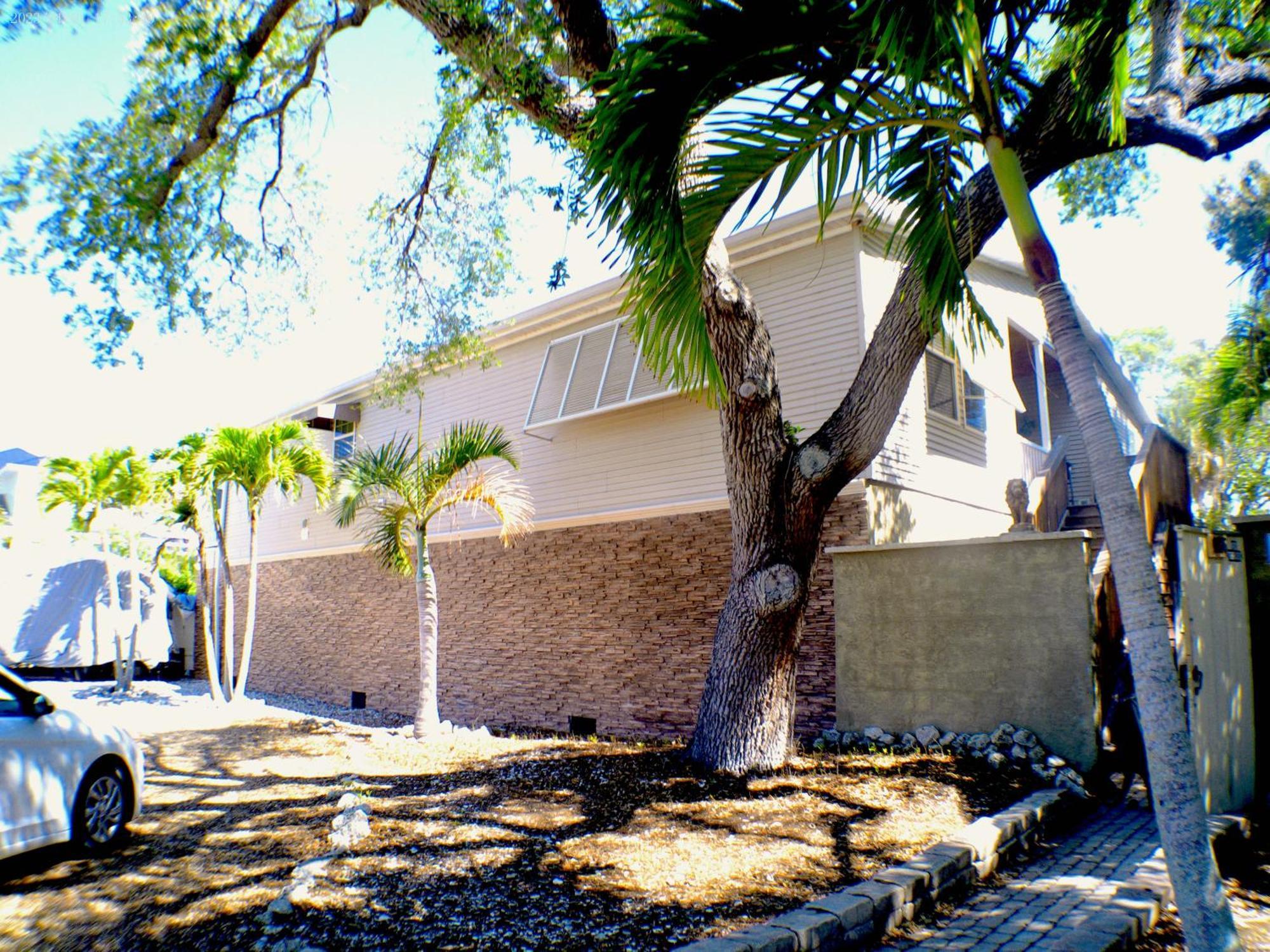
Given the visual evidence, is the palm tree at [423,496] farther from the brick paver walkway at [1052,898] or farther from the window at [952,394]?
the brick paver walkway at [1052,898]

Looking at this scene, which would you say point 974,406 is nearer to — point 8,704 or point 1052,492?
point 1052,492

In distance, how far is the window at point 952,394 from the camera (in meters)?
10.4

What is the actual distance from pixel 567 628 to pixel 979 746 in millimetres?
6056

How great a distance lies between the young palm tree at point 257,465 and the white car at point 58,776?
8.05 meters

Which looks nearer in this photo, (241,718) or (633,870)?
(633,870)

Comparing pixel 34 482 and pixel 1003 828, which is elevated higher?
pixel 34 482

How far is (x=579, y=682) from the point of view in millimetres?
11586

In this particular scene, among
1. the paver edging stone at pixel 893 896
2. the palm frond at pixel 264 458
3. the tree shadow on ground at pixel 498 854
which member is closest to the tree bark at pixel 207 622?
the palm frond at pixel 264 458

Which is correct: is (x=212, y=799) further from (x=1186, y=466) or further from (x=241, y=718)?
(x=1186, y=466)

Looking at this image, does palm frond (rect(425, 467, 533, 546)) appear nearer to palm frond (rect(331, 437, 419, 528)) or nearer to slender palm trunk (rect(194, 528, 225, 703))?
palm frond (rect(331, 437, 419, 528))

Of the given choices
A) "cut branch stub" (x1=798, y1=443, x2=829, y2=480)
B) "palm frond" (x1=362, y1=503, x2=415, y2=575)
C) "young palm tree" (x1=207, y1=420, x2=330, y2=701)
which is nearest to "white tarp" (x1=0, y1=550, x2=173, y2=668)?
"young palm tree" (x1=207, y1=420, x2=330, y2=701)

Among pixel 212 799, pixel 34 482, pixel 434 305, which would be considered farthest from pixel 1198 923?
pixel 34 482

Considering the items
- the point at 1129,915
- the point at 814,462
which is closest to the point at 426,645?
the point at 814,462

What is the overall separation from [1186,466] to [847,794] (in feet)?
32.2
